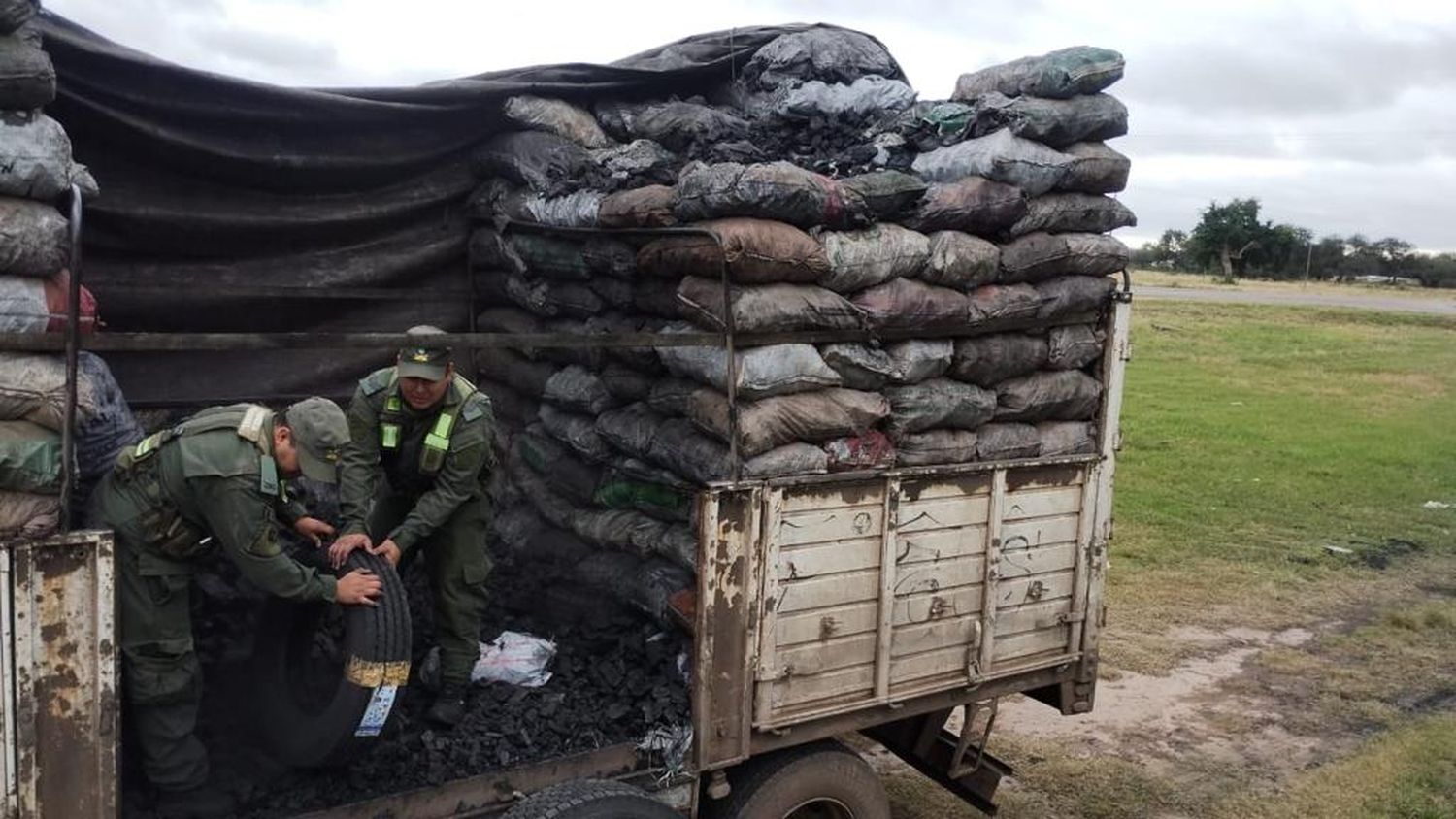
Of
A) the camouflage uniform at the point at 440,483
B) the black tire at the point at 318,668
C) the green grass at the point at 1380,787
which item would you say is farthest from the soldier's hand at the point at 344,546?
the green grass at the point at 1380,787

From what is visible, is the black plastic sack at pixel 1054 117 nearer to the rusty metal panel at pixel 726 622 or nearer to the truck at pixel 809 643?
the truck at pixel 809 643

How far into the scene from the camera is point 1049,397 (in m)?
4.52

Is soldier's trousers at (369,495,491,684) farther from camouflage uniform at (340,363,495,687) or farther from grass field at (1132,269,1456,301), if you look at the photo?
grass field at (1132,269,1456,301)

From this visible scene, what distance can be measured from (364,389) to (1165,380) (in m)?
18.6

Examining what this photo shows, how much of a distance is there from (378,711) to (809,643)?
1.39m

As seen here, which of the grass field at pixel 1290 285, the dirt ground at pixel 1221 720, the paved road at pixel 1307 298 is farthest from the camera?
the grass field at pixel 1290 285

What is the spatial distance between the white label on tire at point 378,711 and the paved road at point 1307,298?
32309mm

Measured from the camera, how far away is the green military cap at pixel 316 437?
3342 mm

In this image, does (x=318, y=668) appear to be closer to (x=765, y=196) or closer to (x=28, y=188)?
(x=28, y=188)

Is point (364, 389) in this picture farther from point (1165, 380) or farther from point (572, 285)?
point (1165, 380)

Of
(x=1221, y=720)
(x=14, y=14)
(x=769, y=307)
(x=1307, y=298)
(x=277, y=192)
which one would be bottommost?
(x=1221, y=720)

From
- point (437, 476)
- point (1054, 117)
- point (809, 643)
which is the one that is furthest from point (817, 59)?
point (809, 643)

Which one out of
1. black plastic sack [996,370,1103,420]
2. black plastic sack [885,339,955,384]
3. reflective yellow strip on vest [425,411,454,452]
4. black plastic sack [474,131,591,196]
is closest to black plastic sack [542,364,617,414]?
black plastic sack [474,131,591,196]

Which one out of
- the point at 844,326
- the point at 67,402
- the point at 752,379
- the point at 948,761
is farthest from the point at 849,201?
the point at 67,402
